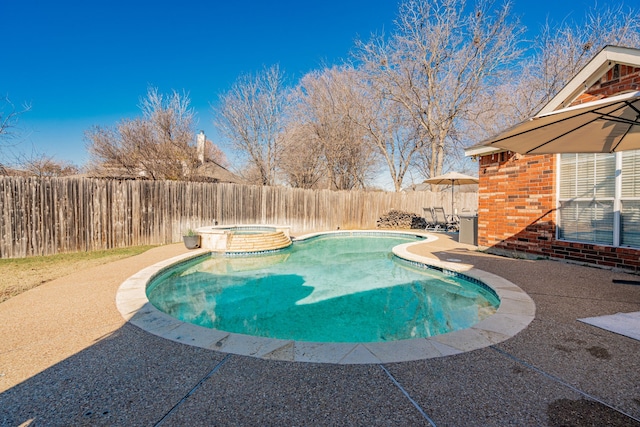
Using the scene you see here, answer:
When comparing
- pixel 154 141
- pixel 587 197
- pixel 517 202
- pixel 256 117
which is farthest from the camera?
pixel 256 117

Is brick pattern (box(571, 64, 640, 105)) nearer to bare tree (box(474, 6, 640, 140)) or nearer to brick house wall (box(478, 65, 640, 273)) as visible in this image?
brick house wall (box(478, 65, 640, 273))

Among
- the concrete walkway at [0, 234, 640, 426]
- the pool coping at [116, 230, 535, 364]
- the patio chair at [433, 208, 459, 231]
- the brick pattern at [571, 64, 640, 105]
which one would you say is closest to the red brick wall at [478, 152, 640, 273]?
the brick pattern at [571, 64, 640, 105]

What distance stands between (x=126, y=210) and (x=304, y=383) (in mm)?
8863

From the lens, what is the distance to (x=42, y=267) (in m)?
6.12

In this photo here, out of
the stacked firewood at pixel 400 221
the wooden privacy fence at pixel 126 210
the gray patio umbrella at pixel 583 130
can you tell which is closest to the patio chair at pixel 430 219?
the stacked firewood at pixel 400 221

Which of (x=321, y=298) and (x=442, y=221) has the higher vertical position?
(x=442, y=221)

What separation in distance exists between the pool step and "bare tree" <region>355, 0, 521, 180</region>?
1193 cm

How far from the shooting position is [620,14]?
13.5 metres

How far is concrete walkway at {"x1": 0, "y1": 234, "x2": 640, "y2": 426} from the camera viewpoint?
1.72m

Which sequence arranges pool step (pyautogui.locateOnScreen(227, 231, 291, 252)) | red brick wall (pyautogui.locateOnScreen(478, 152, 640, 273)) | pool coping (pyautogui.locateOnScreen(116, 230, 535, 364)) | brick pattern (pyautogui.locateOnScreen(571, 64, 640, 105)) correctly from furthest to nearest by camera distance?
pool step (pyautogui.locateOnScreen(227, 231, 291, 252)) → red brick wall (pyautogui.locateOnScreen(478, 152, 640, 273)) → brick pattern (pyautogui.locateOnScreen(571, 64, 640, 105)) → pool coping (pyautogui.locateOnScreen(116, 230, 535, 364))

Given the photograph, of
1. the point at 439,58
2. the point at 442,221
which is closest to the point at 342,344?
the point at 442,221

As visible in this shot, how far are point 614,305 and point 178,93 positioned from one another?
615 inches

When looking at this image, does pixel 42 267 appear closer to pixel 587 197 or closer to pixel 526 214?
pixel 526 214

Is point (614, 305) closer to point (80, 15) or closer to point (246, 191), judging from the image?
point (246, 191)
